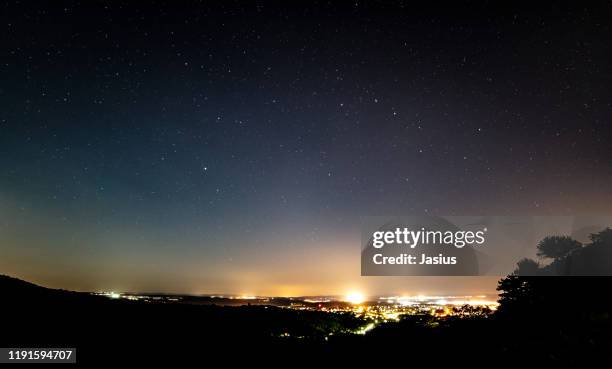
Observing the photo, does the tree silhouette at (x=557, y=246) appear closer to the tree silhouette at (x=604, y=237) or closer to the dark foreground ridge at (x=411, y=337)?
the tree silhouette at (x=604, y=237)

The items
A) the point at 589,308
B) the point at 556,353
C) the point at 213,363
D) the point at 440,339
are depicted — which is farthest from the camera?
the point at 213,363

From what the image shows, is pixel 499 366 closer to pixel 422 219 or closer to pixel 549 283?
pixel 549 283

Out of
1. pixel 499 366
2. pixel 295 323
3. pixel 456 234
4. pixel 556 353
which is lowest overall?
pixel 295 323

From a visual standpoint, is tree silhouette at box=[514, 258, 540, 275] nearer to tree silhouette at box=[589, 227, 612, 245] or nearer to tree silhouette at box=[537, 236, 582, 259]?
tree silhouette at box=[537, 236, 582, 259]

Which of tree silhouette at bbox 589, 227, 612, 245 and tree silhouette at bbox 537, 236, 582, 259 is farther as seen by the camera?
tree silhouette at bbox 537, 236, 582, 259

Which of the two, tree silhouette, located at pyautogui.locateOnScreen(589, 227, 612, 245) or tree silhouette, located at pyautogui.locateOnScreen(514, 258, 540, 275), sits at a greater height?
tree silhouette, located at pyautogui.locateOnScreen(589, 227, 612, 245)

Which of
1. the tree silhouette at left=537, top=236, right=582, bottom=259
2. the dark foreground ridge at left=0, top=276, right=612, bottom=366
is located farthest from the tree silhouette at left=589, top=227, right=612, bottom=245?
the dark foreground ridge at left=0, top=276, right=612, bottom=366

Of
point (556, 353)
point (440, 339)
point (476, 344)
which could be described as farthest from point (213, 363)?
point (556, 353)
